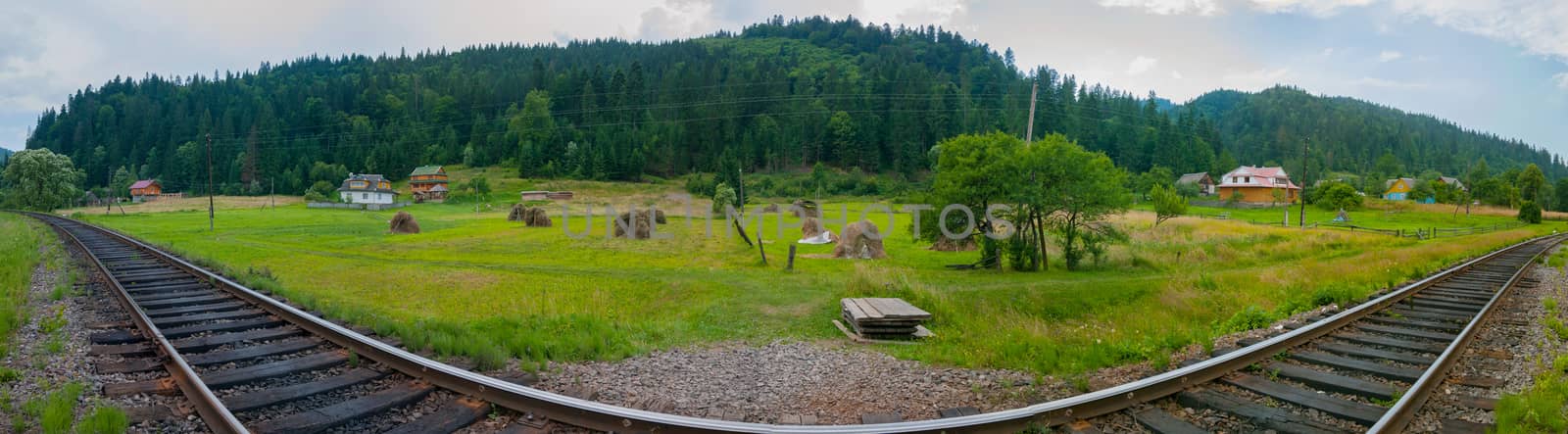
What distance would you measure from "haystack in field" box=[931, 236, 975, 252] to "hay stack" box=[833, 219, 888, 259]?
4381 mm

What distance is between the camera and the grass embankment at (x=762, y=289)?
8297 mm

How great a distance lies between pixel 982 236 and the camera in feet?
83.1

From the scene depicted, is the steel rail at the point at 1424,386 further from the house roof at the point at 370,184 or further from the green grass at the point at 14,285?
the house roof at the point at 370,184

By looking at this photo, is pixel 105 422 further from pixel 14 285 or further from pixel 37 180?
pixel 37 180

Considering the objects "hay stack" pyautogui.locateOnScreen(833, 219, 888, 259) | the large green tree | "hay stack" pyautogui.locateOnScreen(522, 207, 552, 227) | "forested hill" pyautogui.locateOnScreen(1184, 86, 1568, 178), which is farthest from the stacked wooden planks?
"forested hill" pyautogui.locateOnScreen(1184, 86, 1568, 178)

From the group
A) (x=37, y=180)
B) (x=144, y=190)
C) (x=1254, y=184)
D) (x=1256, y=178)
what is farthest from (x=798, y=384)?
(x=144, y=190)

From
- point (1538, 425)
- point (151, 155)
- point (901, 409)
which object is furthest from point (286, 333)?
point (151, 155)

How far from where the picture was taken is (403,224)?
40156mm

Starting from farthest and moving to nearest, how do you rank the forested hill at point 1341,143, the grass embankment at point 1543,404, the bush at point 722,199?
the forested hill at point 1341,143 → the bush at point 722,199 → the grass embankment at point 1543,404

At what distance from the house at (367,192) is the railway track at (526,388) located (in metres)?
87.2

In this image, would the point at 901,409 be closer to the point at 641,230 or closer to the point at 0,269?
the point at 0,269

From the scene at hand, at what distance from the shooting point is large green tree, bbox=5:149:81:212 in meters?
75.9

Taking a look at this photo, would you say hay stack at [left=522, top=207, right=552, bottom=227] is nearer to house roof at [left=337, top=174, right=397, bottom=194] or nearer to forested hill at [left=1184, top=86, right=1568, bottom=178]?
house roof at [left=337, top=174, right=397, bottom=194]

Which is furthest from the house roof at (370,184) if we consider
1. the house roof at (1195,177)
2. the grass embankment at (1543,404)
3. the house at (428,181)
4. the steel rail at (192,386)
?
the house roof at (1195,177)
